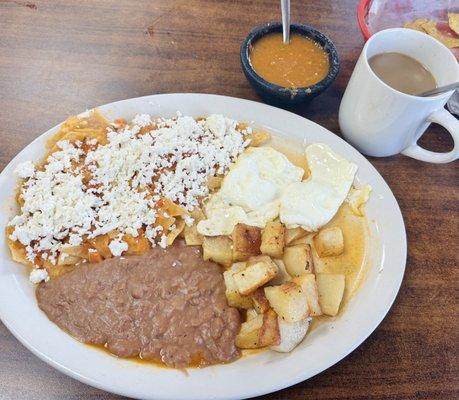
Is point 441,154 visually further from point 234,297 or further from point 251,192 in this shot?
point 234,297

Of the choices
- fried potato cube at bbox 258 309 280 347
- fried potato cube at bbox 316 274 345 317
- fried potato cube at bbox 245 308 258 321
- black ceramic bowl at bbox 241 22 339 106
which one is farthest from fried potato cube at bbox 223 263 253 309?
black ceramic bowl at bbox 241 22 339 106

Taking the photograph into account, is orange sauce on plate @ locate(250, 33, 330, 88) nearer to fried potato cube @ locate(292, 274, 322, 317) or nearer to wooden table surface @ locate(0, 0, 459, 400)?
wooden table surface @ locate(0, 0, 459, 400)

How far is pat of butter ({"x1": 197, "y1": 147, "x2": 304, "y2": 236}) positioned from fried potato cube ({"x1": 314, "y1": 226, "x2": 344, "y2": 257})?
189mm

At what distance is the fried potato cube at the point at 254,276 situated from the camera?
152 cm

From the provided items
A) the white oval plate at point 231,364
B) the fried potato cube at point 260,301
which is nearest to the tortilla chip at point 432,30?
the white oval plate at point 231,364

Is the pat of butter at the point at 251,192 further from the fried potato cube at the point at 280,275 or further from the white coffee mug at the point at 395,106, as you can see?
the white coffee mug at the point at 395,106

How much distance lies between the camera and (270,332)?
57.6 inches

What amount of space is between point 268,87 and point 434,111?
0.66 metres

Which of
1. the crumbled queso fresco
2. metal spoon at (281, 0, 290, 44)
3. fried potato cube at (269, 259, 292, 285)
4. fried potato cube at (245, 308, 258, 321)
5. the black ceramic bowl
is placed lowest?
fried potato cube at (245, 308, 258, 321)

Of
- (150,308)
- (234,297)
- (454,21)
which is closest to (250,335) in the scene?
(234,297)

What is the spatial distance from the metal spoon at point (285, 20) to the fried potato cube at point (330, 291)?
1.11m

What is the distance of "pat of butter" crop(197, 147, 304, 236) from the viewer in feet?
5.73

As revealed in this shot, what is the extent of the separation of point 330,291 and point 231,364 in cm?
42

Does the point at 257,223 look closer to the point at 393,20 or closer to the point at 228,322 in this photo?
the point at 228,322
